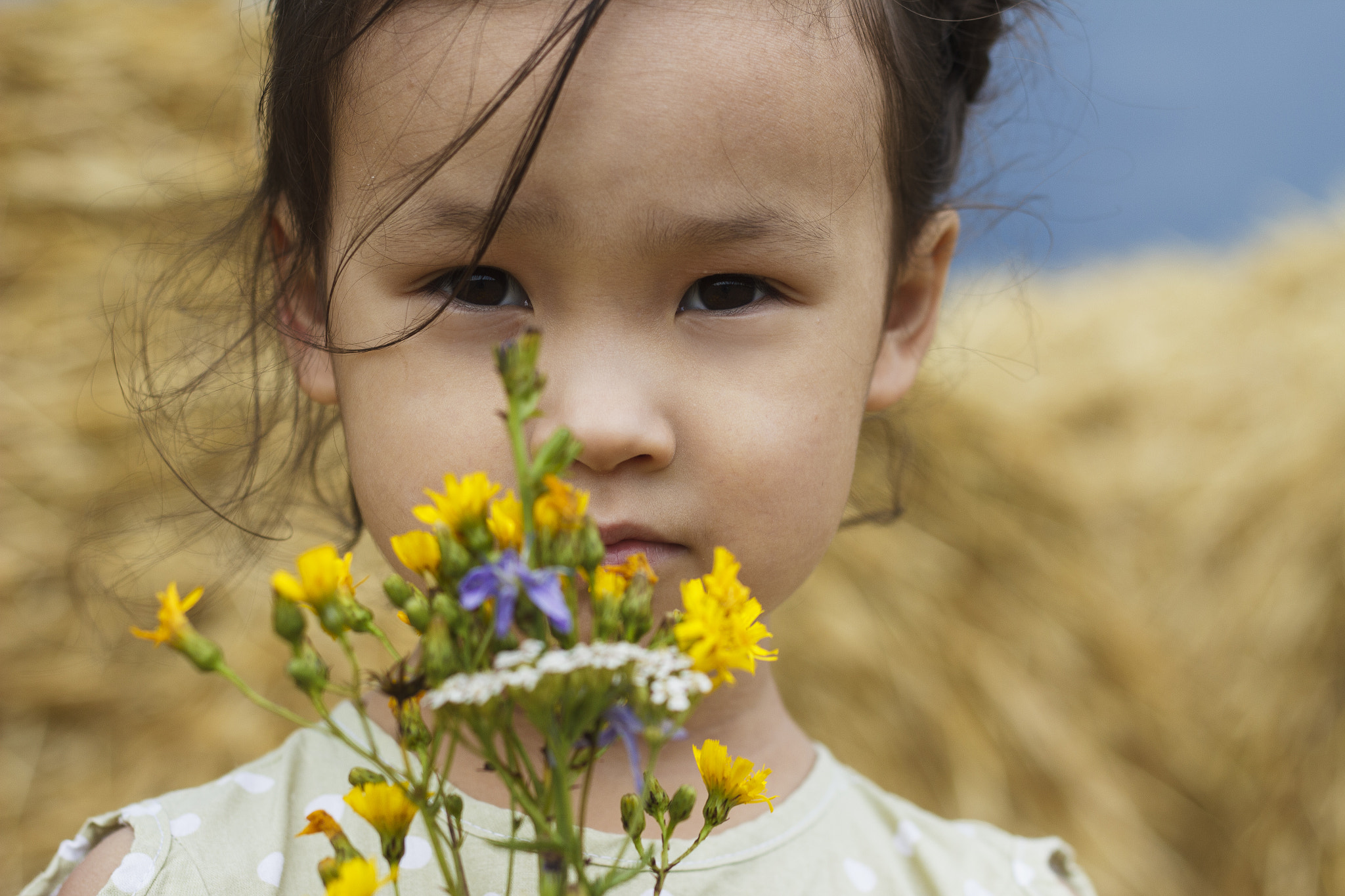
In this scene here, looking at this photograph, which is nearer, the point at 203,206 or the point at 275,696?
the point at 203,206

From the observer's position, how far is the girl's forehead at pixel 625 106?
2.35 ft

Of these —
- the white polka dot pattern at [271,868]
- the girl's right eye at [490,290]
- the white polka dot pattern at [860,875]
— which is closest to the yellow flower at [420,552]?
the girl's right eye at [490,290]

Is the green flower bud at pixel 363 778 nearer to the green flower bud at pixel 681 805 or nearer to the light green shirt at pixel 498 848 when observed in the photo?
the green flower bud at pixel 681 805

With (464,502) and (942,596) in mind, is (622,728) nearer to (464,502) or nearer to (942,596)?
(464,502)

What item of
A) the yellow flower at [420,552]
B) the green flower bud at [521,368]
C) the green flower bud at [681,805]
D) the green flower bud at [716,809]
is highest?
the green flower bud at [521,368]

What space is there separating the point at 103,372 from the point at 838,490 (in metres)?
1.44

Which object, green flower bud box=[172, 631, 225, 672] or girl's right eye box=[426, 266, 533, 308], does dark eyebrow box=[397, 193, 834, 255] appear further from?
green flower bud box=[172, 631, 225, 672]

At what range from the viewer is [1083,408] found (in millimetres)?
2266

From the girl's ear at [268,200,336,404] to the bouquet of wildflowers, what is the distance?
1.72 feet

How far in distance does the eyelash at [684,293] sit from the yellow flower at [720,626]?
0.37 meters

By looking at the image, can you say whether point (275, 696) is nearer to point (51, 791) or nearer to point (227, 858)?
point (51, 791)

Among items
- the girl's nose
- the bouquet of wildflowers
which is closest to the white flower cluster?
the bouquet of wildflowers

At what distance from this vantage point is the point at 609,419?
2.30 ft

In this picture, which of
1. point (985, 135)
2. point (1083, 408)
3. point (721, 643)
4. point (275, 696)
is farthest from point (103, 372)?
point (1083, 408)
